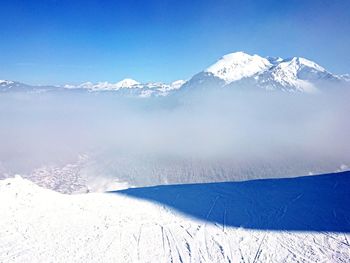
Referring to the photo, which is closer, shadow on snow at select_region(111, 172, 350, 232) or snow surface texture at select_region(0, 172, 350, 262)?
snow surface texture at select_region(0, 172, 350, 262)

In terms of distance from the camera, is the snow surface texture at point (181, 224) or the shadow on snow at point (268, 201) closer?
the snow surface texture at point (181, 224)

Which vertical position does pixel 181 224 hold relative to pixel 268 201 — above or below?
below

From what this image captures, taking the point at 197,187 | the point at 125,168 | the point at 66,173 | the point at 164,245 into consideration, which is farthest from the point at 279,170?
the point at 164,245

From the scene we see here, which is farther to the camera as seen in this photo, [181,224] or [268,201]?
[268,201]

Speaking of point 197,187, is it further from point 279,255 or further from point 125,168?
point 125,168
